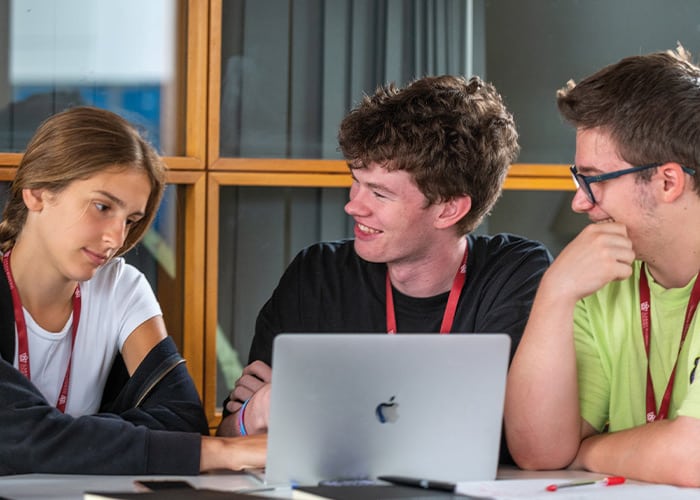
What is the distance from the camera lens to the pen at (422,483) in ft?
5.74

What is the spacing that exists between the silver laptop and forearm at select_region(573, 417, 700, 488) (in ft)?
0.97

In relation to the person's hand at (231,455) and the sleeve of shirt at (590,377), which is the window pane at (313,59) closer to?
the sleeve of shirt at (590,377)

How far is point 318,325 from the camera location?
8.58 feet

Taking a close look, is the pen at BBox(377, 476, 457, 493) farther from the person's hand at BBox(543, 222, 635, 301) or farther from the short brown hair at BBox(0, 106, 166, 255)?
the short brown hair at BBox(0, 106, 166, 255)

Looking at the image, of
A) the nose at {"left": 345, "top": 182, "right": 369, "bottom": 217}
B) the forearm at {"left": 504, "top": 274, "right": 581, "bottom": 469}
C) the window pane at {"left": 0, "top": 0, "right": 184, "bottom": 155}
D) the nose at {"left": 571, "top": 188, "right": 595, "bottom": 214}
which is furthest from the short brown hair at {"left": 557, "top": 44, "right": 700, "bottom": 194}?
the window pane at {"left": 0, "top": 0, "right": 184, "bottom": 155}

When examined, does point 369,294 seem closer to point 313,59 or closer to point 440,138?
point 440,138

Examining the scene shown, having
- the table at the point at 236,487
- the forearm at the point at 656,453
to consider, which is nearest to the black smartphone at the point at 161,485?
the table at the point at 236,487

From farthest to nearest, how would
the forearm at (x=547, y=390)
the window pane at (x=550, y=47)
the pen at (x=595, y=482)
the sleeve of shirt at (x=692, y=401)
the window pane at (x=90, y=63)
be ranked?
the window pane at (x=550, y=47)
the window pane at (x=90, y=63)
the forearm at (x=547, y=390)
the sleeve of shirt at (x=692, y=401)
the pen at (x=595, y=482)

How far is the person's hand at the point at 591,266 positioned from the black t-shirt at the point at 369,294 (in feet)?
1.19

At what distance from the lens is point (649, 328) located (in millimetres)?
2250

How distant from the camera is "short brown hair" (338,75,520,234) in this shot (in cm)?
256

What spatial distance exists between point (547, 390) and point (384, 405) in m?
0.47

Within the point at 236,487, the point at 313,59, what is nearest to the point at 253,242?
the point at 313,59

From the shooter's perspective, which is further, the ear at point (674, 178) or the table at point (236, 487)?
the ear at point (674, 178)
